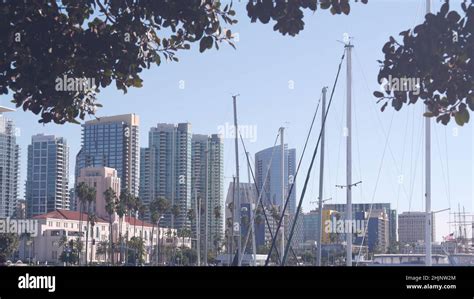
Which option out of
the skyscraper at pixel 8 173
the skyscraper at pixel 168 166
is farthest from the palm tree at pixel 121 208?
the skyscraper at pixel 8 173

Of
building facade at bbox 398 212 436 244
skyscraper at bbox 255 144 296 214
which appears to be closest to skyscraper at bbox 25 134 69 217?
skyscraper at bbox 255 144 296 214

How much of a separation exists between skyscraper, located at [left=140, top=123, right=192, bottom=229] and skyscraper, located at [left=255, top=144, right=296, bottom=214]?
1.27m

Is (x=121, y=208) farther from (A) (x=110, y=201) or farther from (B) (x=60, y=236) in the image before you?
(A) (x=110, y=201)

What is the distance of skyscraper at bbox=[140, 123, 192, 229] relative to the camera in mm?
7134

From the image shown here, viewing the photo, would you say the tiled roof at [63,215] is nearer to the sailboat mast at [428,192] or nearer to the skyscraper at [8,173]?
the skyscraper at [8,173]

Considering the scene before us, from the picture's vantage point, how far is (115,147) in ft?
23.2

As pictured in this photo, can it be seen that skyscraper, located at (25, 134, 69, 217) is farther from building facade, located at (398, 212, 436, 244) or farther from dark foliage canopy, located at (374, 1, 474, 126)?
building facade, located at (398, 212, 436, 244)

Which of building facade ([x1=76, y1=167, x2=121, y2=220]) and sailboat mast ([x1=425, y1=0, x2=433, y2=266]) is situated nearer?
building facade ([x1=76, y1=167, x2=121, y2=220])

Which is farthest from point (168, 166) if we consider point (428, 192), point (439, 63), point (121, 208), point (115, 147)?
point (439, 63)

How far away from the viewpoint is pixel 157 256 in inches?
578

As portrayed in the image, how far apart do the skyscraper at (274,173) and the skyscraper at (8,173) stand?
10.5ft

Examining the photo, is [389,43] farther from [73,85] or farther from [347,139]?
[347,139]

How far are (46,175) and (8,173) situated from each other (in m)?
0.42
